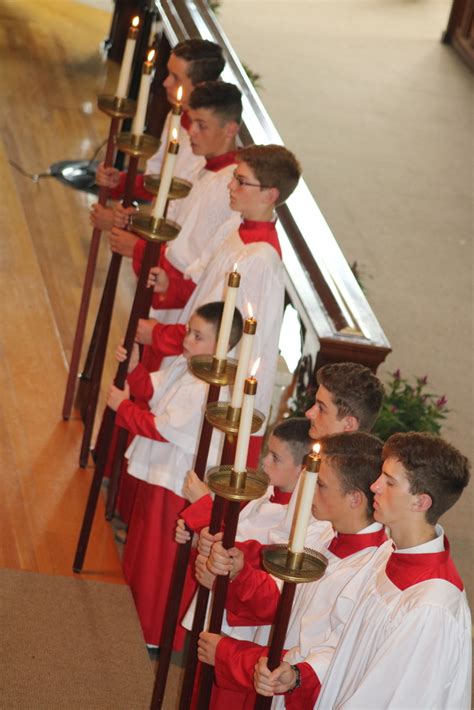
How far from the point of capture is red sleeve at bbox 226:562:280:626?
3643 mm

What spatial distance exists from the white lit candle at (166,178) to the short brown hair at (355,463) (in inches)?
48.1

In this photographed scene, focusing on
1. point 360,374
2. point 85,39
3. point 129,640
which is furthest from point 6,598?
point 85,39

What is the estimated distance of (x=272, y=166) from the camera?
4734 mm

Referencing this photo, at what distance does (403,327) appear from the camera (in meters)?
8.48

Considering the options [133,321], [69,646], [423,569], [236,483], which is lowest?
[69,646]

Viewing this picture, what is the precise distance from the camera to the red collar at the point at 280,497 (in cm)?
405

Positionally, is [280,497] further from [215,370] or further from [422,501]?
[422,501]

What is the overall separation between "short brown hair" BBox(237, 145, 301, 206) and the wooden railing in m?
0.39

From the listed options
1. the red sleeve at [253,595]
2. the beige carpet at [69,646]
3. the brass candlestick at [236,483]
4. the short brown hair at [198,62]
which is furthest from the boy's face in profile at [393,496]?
the short brown hair at [198,62]

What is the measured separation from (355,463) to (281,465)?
0.52m

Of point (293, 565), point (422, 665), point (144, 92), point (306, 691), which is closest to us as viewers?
point (293, 565)

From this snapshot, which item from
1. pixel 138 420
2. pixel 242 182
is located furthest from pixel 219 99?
pixel 138 420

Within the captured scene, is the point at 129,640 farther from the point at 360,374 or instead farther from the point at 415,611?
the point at 415,611

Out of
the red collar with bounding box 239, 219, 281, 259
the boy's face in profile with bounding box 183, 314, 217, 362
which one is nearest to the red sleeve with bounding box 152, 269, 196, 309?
the red collar with bounding box 239, 219, 281, 259
